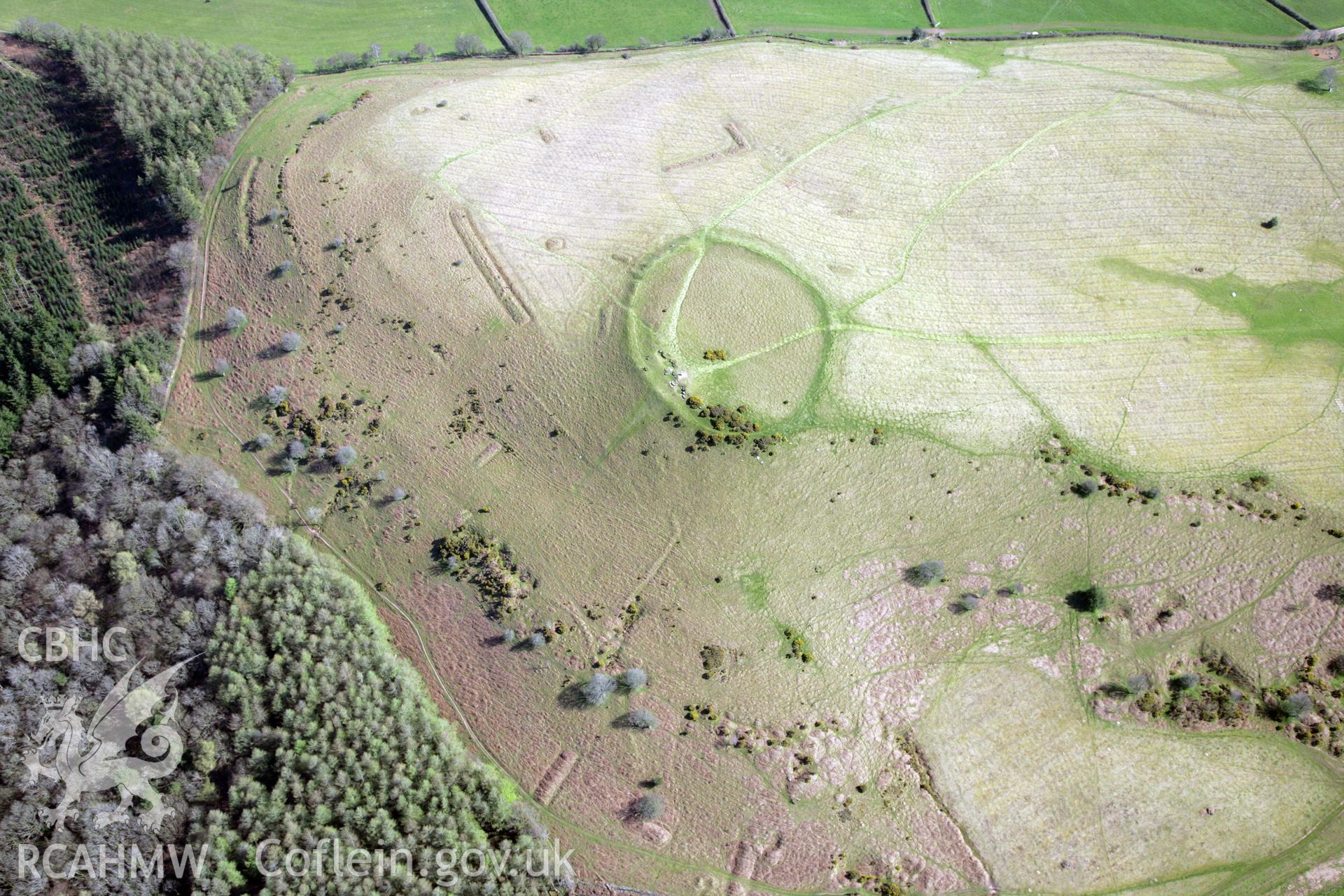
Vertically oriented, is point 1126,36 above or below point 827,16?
below

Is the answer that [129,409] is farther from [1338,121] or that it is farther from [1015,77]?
[1338,121]

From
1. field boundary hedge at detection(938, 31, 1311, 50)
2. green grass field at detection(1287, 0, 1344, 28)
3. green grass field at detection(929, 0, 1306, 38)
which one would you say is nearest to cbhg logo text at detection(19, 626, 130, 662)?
field boundary hedge at detection(938, 31, 1311, 50)

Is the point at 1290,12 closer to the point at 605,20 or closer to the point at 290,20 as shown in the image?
the point at 605,20

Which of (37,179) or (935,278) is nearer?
(935,278)

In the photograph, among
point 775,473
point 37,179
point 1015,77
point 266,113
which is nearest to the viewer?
point 775,473

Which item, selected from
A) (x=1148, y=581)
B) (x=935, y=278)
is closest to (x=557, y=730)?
(x=1148, y=581)

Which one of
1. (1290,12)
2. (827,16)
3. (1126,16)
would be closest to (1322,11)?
(1290,12)

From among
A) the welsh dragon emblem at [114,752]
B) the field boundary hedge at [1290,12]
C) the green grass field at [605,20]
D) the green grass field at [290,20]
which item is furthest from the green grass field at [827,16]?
the welsh dragon emblem at [114,752]
